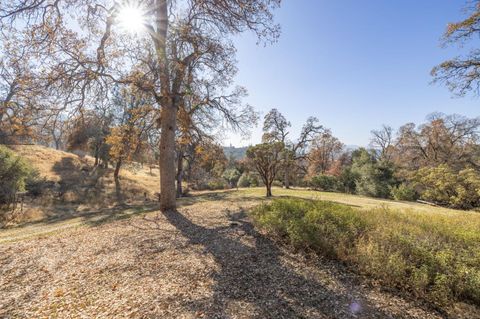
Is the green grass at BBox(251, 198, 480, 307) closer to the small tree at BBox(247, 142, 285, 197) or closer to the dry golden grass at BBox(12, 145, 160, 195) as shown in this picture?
the small tree at BBox(247, 142, 285, 197)

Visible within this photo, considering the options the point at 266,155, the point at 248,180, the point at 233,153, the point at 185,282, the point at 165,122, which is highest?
the point at 233,153

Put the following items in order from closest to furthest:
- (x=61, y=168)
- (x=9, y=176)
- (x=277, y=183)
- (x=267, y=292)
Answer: (x=267, y=292) → (x=9, y=176) → (x=61, y=168) → (x=277, y=183)

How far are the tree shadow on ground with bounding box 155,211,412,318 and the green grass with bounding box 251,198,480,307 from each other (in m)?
0.78

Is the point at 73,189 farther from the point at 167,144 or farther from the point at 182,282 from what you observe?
the point at 182,282

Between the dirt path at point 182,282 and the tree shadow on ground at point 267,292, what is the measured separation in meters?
0.01

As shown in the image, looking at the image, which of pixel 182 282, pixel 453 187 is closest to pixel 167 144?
pixel 182 282

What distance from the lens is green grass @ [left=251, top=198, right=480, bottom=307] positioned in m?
3.25

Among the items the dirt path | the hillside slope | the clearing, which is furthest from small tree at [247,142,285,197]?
the clearing

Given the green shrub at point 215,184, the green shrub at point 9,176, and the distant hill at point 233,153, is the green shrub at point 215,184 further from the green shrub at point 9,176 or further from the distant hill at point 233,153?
the green shrub at point 9,176

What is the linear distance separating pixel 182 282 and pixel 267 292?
1.43 meters

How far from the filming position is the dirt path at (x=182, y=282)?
299 cm

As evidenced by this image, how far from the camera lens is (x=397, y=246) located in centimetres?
410

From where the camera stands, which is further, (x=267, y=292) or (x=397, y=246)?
(x=397, y=246)

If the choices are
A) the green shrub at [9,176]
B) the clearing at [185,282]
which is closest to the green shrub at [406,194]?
the clearing at [185,282]
